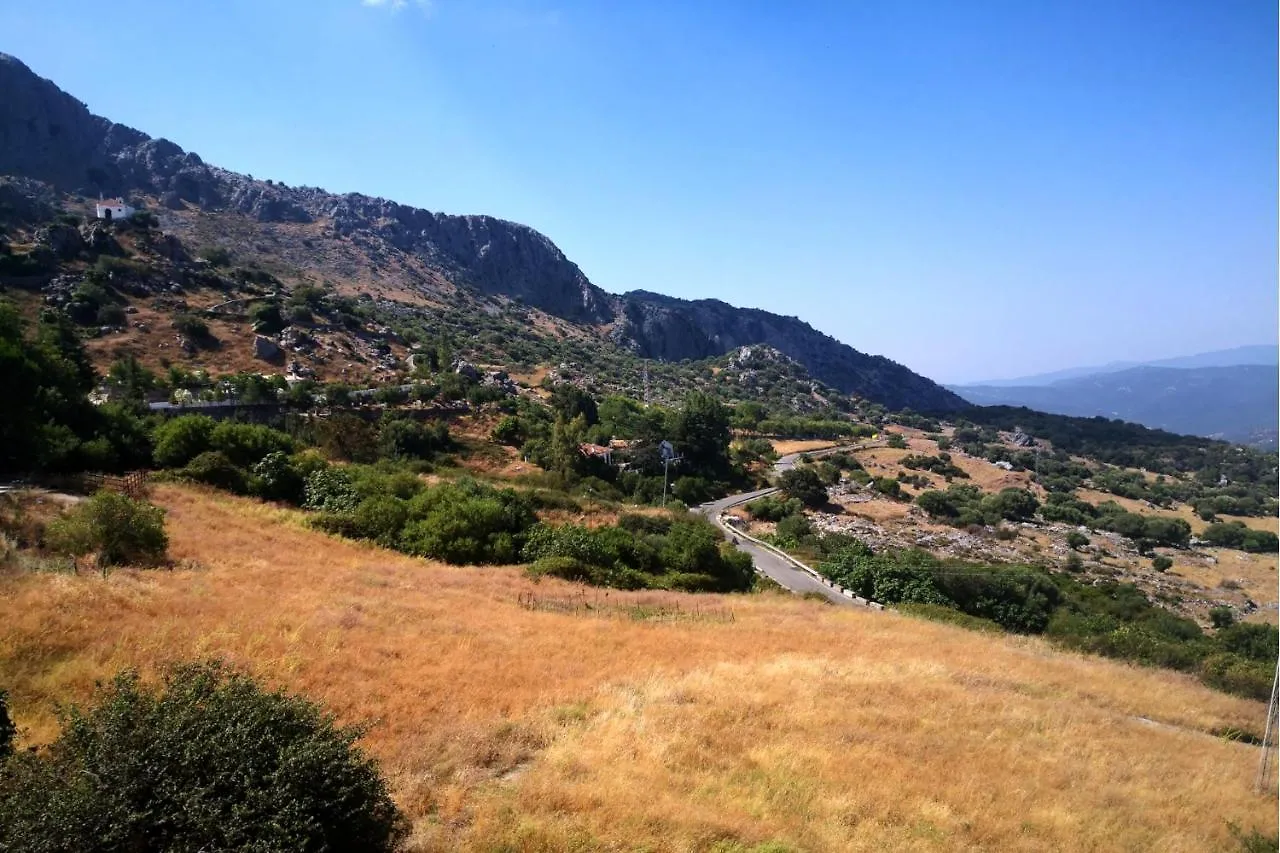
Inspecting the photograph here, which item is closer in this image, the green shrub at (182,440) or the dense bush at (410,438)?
the green shrub at (182,440)

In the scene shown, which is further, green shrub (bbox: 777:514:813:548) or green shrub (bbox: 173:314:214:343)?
green shrub (bbox: 173:314:214:343)

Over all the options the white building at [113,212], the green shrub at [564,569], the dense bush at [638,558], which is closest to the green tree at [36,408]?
the dense bush at [638,558]

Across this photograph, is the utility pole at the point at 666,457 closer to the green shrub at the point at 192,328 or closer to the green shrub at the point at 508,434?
the green shrub at the point at 508,434

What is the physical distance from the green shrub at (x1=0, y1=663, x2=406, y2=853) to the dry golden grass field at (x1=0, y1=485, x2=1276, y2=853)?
95cm

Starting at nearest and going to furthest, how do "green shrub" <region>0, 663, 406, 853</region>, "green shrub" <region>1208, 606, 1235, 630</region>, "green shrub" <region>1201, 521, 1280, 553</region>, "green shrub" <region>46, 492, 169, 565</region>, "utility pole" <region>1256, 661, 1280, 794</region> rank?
"green shrub" <region>0, 663, 406, 853</region>, "utility pole" <region>1256, 661, 1280, 794</region>, "green shrub" <region>46, 492, 169, 565</region>, "green shrub" <region>1208, 606, 1235, 630</region>, "green shrub" <region>1201, 521, 1280, 553</region>

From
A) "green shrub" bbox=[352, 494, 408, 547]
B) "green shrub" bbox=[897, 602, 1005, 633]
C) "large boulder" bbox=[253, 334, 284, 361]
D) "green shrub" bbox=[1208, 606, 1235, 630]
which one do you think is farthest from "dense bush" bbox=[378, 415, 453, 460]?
"green shrub" bbox=[1208, 606, 1235, 630]

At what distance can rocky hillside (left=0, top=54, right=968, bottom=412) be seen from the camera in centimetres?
10781

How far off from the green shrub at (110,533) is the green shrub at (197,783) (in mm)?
12111

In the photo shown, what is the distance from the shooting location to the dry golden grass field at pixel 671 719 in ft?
23.1

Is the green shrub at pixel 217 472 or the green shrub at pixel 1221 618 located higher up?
the green shrub at pixel 217 472

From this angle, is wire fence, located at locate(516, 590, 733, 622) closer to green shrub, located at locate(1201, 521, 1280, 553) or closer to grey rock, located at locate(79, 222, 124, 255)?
green shrub, located at locate(1201, 521, 1280, 553)

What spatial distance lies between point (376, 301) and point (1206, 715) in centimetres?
10687

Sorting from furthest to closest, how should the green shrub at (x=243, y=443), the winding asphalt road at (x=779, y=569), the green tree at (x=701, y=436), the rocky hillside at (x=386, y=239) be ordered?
the rocky hillside at (x=386, y=239)
the green tree at (x=701, y=436)
the winding asphalt road at (x=779, y=569)
the green shrub at (x=243, y=443)

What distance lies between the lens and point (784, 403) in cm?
11806
